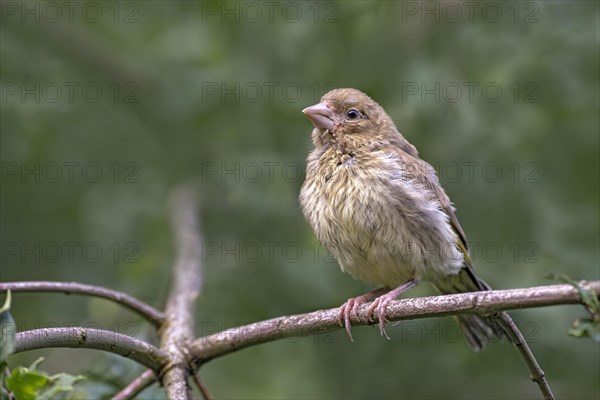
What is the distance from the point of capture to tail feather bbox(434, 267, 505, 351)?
459 cm

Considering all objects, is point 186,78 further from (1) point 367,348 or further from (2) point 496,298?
(2) point 496,298

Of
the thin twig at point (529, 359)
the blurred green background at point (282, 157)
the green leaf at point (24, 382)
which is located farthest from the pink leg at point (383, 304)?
the green leaf at point (24, 382)

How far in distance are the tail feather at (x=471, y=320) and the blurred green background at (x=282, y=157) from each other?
0.38 m

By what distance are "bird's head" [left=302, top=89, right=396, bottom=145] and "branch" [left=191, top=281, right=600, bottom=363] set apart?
1334 millimetres

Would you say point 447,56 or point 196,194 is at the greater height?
point 447,56

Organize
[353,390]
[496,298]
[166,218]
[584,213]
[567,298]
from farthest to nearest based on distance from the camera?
[166,218]
[353,390]
[584,213]
[496,298]
[567,298]

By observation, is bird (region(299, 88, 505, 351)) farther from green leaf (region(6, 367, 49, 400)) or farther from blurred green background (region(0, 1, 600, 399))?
green leaf (region(6, 367, 49, 400))

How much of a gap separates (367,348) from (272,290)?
711 mm

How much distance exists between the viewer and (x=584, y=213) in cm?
530

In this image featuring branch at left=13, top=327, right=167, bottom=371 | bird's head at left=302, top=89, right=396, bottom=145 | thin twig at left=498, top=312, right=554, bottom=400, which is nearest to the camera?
branch at left=13, top=327, right=167, bottom=371

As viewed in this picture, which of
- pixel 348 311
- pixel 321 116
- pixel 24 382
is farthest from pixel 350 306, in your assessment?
pixel 24 382

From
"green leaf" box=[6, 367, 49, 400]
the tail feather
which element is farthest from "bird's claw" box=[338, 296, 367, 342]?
"green leaf" box=[6, 367, 49, 400]

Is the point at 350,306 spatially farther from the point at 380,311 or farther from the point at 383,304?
the point at 380,311

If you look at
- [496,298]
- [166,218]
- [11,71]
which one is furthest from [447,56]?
[496,298]
